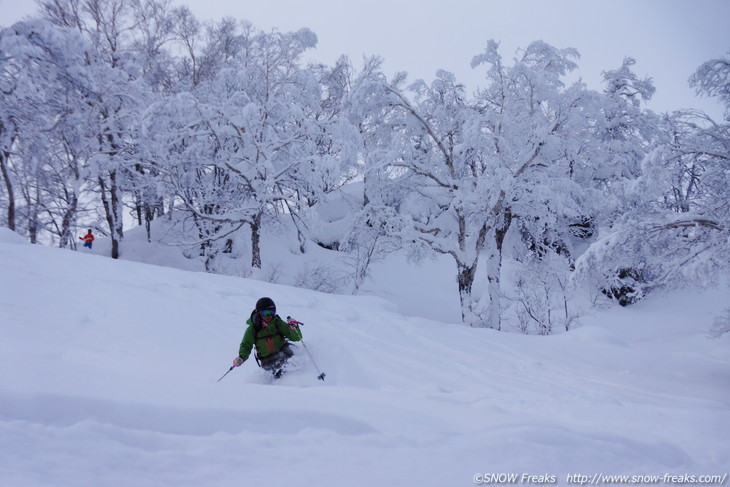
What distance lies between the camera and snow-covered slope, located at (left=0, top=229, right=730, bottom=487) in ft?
6.47

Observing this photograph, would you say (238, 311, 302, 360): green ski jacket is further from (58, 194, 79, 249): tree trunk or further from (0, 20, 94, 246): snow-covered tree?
(58, 194, 79, 249): tree trunk

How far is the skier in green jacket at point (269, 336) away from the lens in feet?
17.4

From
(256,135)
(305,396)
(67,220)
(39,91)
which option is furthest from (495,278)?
(67,220)

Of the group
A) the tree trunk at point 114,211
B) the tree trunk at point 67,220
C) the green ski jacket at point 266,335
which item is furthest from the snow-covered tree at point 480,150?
the tree trunk at point 67,220

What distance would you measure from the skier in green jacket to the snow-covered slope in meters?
0.27

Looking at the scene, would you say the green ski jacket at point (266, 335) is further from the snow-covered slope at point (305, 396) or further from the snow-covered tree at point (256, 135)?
the snow-covered tree at point (256, 135)

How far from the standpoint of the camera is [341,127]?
13.1 metres

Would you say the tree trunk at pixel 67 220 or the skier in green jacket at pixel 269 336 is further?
the tree trunk at pixel 67 220

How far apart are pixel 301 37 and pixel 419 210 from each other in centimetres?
748

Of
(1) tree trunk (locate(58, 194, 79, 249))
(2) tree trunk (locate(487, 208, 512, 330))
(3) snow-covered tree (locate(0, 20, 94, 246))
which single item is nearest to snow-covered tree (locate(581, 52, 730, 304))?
(2) tree trunk (locate(487, 208, 512, 330))

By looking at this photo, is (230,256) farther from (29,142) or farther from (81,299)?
(81,299)

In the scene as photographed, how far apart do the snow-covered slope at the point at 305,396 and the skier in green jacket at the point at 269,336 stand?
266 millimetres

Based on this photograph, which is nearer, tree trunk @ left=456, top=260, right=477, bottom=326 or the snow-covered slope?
the snow-covered slope

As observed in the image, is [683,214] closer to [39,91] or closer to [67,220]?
[39,91]
